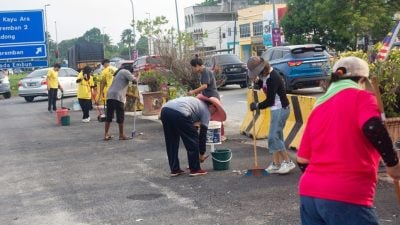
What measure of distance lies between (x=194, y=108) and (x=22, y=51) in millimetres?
11934

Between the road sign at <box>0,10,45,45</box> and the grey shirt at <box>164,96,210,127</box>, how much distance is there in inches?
460

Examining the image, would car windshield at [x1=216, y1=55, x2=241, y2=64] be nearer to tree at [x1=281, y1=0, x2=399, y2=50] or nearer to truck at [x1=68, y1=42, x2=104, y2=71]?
tree at [x1=281, y1=0, x2=399, y2=50]

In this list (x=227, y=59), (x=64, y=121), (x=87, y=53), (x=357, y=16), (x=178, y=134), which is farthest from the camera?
(x=87, y=53)

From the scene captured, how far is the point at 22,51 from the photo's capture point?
19094mm

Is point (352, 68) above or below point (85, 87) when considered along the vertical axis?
above

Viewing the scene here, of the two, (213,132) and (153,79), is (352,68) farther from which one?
(153,79)

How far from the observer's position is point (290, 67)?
2011 centimetres

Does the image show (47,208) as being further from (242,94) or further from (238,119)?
(242,94)

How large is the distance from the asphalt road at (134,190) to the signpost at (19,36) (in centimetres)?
704

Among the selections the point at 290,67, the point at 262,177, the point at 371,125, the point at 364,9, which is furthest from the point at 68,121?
the point at 364,9

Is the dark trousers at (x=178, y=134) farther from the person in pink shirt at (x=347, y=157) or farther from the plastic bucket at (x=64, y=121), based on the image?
the plastic bucket at (x=64, y=121)

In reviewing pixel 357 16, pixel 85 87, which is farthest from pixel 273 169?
pixel 357 16

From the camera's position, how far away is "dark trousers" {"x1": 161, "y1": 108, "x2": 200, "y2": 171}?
27.8 ft

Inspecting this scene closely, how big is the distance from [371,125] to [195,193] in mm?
4483
